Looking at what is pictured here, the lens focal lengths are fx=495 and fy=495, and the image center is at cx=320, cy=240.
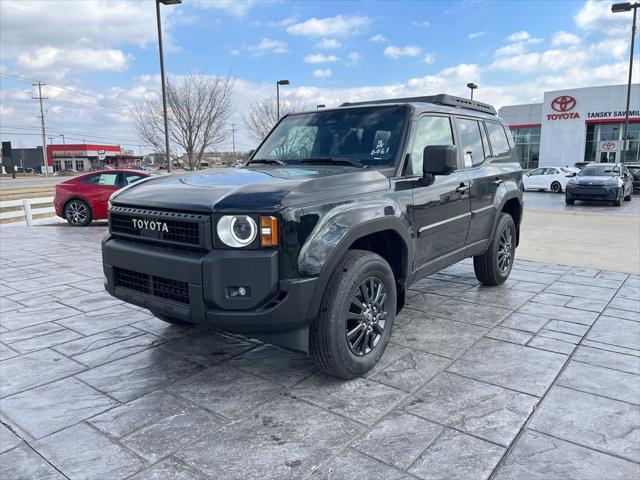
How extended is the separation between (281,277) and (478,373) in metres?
1.71

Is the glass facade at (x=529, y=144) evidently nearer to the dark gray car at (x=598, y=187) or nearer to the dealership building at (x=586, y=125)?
the dealership building at (x=586, y=125)

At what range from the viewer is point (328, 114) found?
4.55 meters

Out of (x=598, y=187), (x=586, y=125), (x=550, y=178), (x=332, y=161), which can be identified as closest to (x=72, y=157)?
(x=586, y=125)

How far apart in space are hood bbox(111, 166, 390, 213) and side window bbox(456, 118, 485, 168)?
1.65m

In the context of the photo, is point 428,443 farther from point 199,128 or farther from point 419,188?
point 199,128

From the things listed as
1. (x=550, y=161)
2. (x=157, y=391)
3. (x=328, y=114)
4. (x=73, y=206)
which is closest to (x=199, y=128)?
(x=73, y=206)

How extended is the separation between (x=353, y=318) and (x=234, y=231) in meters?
1.06

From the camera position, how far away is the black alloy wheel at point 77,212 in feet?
41.4

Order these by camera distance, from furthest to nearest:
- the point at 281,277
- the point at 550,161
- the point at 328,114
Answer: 1. the point at 550,161
2. the point at 328,114
3. the point at 281,277

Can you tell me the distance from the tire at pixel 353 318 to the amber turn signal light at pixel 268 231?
53cm

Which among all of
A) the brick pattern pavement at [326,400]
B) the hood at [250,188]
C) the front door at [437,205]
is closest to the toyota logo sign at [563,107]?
the brick pattern pavement at [326,400]

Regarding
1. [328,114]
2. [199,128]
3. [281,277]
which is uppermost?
[199,128]

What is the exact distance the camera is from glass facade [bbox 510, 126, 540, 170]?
162 ft

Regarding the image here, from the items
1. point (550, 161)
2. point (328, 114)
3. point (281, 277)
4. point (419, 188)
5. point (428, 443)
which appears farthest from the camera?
point (550, 161)
